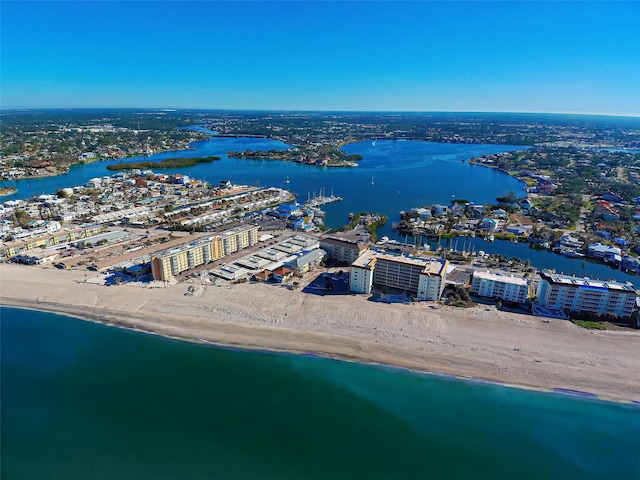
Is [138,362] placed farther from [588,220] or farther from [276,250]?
[588,220]

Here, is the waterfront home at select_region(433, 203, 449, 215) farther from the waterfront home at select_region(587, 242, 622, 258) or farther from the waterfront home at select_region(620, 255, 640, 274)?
the waterfront home at select_region(620, 255, 640, 274)

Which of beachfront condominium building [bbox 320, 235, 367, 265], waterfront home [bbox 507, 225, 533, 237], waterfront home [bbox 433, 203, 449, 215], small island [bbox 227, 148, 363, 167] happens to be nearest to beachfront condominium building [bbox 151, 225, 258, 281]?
beachfront condominium building [bbox 320, 235, 367, 265]

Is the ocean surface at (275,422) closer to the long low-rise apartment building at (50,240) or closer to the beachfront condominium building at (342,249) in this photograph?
the beachfront condominium building at (342,249)

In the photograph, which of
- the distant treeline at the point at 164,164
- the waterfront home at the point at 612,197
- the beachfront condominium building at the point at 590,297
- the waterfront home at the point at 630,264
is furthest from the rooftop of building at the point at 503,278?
the distant treeline at the point at 164,164

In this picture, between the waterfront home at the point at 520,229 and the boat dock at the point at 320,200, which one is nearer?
the waterfront home at the point at 520,229

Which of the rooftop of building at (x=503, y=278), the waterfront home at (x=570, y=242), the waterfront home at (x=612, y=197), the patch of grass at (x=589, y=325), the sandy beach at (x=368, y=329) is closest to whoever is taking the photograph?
the sandy beach at (x=368, y=329)

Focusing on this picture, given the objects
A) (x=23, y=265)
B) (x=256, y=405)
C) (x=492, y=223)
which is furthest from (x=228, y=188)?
(x=256, y=405)
